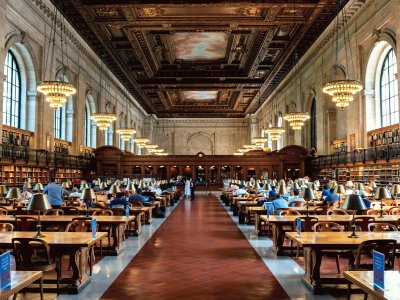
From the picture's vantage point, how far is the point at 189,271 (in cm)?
717

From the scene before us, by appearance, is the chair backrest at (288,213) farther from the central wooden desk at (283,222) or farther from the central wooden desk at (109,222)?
the central wooden desk at (109,222)

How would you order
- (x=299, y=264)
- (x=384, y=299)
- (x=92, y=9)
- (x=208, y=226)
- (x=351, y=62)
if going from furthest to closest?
1. (x=351, y=62)
2. (x=92, y=9)
3. (x=208, y=226)
4. (x=299, y=264)
5. (x=384, y=299)

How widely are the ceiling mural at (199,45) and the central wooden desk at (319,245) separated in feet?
60.0

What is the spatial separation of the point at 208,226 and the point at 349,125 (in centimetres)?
1135

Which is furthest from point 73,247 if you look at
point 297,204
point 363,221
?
point 297,204

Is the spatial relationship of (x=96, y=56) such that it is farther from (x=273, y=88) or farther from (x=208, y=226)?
(x=208, y=226)

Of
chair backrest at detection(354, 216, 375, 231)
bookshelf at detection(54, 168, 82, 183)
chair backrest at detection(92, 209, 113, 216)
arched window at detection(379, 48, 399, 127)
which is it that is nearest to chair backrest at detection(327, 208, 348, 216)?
chair backrest at detection(354, 216, 375, 231)

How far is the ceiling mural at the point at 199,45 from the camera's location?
23542mm

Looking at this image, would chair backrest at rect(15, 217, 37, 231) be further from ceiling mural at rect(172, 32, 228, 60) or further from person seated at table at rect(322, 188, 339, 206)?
ceiling mural at rect(172, 32, 228, 60)

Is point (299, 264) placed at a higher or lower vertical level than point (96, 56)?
lower

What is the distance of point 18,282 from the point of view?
151 inches

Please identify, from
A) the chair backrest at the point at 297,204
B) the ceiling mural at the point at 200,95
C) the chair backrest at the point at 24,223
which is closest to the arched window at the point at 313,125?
the ceiling mural at the point at 200,95

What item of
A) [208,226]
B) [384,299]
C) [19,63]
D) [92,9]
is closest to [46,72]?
[19,63]

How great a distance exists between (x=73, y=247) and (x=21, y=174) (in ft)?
44.2
